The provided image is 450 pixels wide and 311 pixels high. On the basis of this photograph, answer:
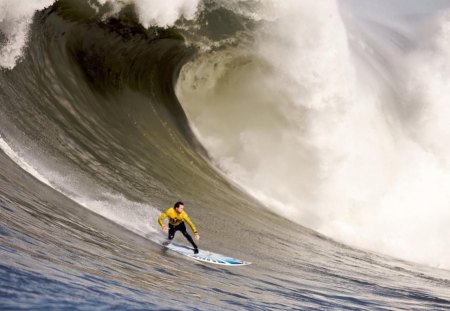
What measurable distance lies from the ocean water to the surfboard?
0.73ft

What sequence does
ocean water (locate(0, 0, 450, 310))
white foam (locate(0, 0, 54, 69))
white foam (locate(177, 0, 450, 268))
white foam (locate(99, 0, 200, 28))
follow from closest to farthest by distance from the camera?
ocean water (locate(0, 0, 450, 310)) → white foam (locate(0, 0, 54, 69)) → white foam (locate(99, 0, 200, 28)) → white foam (locate(177, 0, 450, 268))

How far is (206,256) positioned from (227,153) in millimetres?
5638

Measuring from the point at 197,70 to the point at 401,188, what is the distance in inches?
173

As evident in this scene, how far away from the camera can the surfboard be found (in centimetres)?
699

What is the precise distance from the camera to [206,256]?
281 inches

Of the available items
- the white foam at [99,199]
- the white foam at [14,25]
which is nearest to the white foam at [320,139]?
the white foam at [99,199]

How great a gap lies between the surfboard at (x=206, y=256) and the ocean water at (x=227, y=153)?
0.73 feet

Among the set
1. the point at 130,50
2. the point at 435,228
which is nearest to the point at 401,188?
the point at 435,228

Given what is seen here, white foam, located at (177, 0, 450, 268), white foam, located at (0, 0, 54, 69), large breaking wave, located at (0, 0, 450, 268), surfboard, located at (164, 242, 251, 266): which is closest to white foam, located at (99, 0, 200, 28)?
large breaking wave, located at (0, 0, 450, 268)

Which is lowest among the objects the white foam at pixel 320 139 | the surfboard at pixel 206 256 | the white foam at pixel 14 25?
the surfboard at pixel 206 256

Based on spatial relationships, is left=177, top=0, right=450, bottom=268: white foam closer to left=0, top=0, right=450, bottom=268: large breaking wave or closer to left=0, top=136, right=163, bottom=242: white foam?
left=0, top=0, right=450, bottom=268: large breaking wave

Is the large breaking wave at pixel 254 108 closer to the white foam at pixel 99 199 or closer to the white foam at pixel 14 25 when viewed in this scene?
the white foam at pixel 14 25

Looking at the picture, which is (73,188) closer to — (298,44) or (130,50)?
(130,50)

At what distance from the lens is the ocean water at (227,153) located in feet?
19.9
